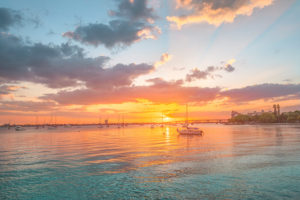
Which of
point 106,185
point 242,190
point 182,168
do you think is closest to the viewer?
point 242,190

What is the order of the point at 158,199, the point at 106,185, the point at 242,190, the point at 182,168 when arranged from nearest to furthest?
the point at 158,199, the point at 242,190, the point at 106,185, the point at 182,168

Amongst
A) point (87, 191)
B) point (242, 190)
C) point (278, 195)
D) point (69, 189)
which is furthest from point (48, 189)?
point (278, 195)

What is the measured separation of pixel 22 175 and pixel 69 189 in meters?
9.36

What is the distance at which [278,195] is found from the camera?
1742 cm

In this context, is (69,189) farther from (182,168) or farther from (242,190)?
(242,190)

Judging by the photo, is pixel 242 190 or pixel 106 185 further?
pixel 106 185

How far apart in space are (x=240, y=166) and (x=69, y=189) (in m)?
22.6

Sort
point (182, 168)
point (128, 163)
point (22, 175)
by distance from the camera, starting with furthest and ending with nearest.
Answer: point (128, 163) → point (182, 168) → point (22, 175)

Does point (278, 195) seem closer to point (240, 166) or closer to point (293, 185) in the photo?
point (293, 185)

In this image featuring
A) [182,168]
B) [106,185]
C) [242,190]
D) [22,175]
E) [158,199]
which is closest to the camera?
[158,199]

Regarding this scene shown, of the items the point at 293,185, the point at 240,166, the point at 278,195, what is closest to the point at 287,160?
the point at 240,166

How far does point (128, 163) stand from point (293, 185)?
21072mm

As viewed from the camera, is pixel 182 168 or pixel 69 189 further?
pixel 182 168

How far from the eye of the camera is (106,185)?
20531 millimetres
